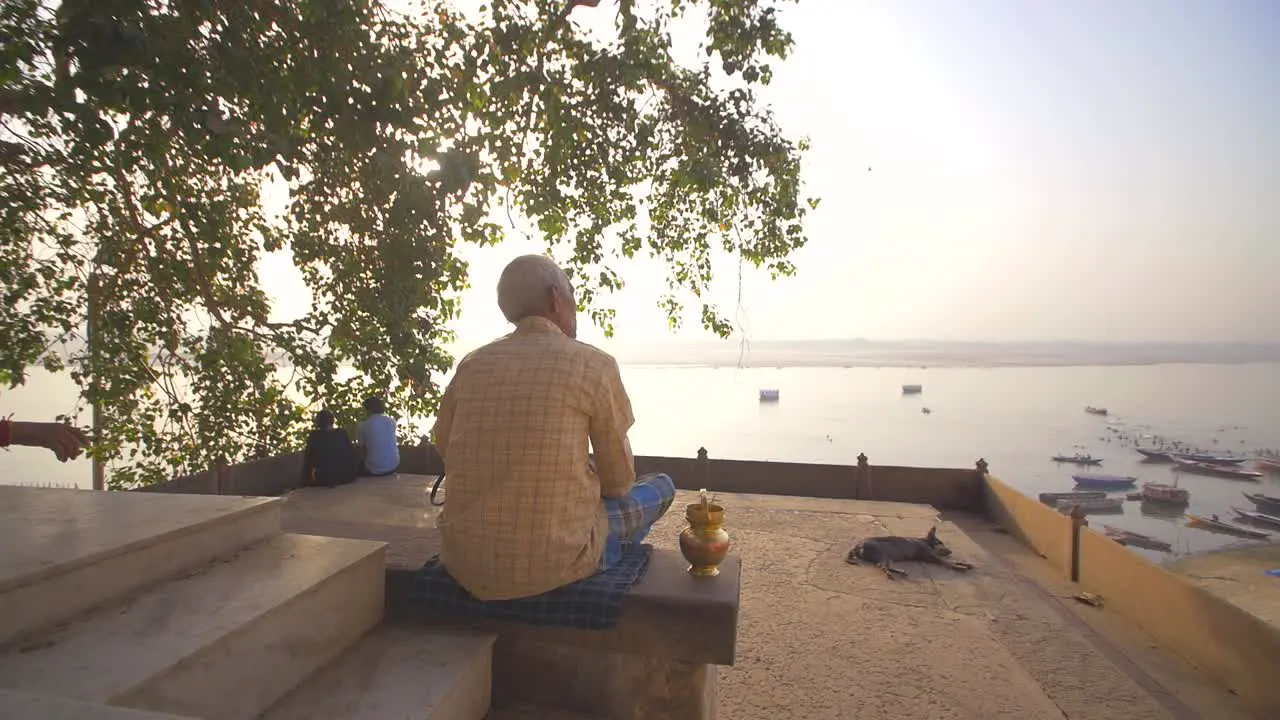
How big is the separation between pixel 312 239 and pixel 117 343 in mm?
2073

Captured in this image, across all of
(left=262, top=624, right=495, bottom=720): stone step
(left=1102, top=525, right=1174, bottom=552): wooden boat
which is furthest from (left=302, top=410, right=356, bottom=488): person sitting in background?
(left=1102, top=525, right=1174, bottom=552): wooden boat

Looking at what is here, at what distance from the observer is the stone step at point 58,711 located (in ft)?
4.03

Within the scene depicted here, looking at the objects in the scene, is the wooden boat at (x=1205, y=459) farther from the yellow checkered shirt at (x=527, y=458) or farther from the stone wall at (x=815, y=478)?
the yellow checkered shirt at (x=527, y=458)

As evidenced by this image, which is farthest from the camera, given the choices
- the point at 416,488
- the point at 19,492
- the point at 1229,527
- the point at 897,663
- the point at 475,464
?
the point at 1229,527

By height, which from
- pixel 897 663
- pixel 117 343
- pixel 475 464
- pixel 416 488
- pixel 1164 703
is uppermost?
pixel 117 343

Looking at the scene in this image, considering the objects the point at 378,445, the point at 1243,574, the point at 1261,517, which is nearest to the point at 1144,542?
the point at 1243,574

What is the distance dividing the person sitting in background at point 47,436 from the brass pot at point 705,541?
3.27m

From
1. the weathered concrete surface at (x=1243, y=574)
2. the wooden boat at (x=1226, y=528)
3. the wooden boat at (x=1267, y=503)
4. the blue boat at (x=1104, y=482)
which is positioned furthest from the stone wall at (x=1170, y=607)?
the blue boat at (x=1104, y=482)

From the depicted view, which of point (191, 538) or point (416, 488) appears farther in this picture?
point (416, 488)

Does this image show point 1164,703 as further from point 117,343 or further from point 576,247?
point 117,343

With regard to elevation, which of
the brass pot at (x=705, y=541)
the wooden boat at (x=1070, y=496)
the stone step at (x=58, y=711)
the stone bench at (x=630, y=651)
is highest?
the stone step at (x=58, y=711)

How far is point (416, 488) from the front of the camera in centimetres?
740

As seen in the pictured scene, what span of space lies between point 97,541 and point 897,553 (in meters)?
6.29

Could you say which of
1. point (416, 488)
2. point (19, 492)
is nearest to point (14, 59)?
point (19, 492)
